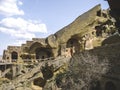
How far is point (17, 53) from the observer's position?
191 ft

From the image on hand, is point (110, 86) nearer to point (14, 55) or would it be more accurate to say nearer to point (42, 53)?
point (42, 53)

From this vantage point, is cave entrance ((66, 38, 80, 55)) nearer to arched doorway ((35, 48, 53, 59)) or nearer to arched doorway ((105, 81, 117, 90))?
arched doorway ((35, 48, 53, 59))

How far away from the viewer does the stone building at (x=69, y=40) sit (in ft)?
175

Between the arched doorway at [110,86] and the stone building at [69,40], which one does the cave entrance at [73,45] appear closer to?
the stone building at [69,40]

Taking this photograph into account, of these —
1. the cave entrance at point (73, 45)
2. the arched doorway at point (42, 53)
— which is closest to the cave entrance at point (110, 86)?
the cave entrance at point (73, 45)

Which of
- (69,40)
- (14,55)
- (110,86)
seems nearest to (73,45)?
(69,40)

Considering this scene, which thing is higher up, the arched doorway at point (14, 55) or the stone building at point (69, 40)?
the stone building at point (69, 40)

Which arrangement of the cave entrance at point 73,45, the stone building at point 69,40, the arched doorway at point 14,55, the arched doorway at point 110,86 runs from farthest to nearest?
the arched doorway at point 14,55 < the cave entrance at point 73,45 < the stone building at point 69,40 < the arched doorway at point 110,86

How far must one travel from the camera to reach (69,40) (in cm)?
5609

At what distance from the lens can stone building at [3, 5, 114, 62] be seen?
53250 mm

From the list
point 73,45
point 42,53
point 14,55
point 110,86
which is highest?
point 73,45

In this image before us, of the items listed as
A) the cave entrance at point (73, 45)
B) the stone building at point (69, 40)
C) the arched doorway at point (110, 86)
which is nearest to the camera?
the arched doorway at point (110, 86)

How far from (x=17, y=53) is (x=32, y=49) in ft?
8.19

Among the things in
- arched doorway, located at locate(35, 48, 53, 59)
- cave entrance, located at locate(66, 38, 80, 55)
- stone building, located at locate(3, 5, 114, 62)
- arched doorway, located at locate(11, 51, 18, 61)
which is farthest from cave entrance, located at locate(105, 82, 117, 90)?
arched doorway, located at locate(11, 51, 18, 61)
